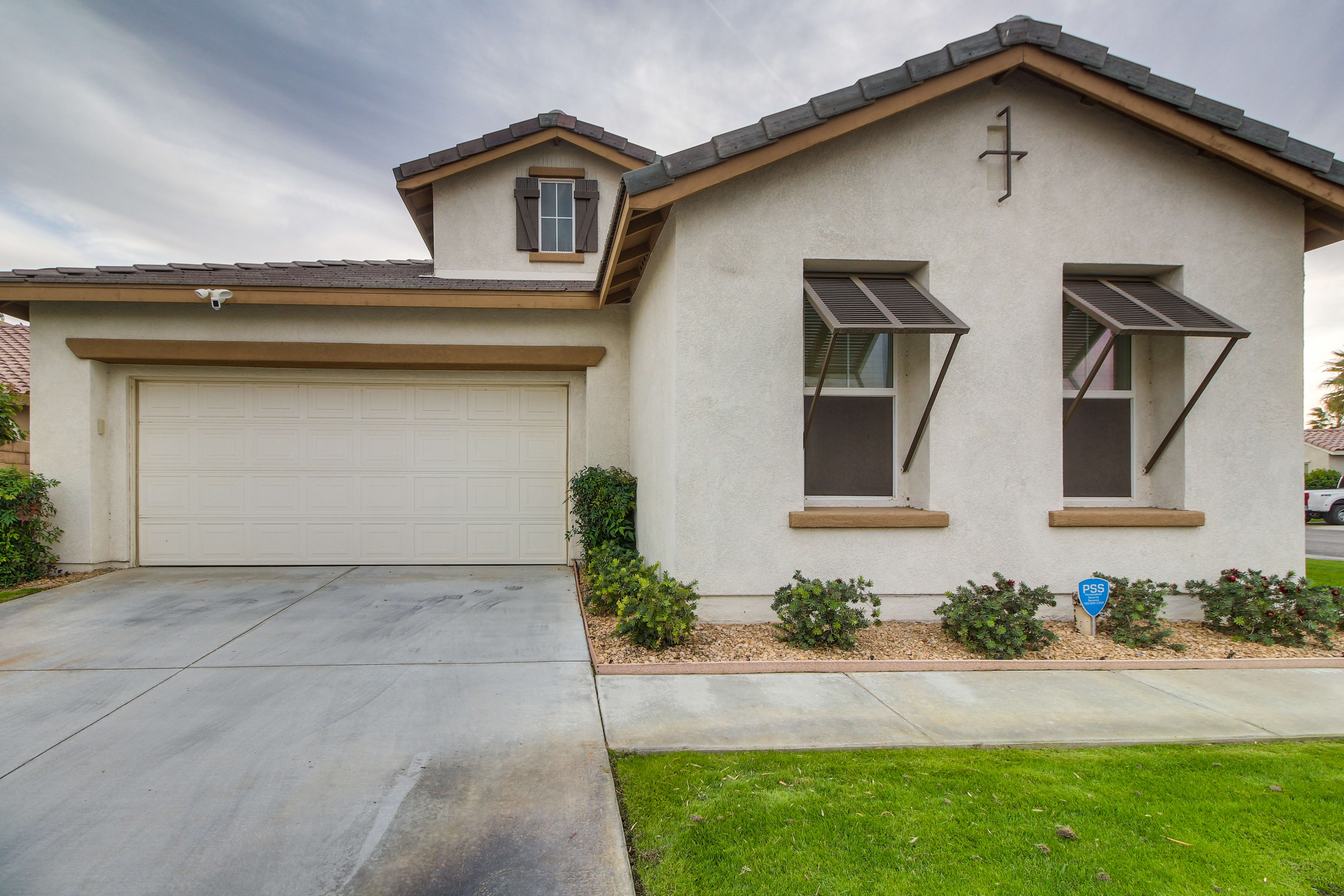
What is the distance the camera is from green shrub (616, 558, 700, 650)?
4.71 m

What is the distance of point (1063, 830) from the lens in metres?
2.52

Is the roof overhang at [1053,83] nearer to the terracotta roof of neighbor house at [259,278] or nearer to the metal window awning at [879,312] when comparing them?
the metal window awning at [879,312]

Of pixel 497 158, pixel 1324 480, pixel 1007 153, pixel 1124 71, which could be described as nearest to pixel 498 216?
pixel 497 158

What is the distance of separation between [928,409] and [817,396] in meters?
0.98

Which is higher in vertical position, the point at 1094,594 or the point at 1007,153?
the point at 1007,153

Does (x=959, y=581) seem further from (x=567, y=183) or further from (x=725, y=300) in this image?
(x=567, y=183)

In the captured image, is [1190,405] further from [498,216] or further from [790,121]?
[498,216]

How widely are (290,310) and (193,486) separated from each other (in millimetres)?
2679

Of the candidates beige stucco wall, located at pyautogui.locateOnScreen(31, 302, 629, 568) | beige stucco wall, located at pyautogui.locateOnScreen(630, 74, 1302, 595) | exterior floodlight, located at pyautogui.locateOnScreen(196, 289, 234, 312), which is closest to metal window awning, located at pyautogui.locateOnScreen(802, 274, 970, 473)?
beige stucco wall, located at pyautogui.locateOnScreen(630, 74, 1302, 595)

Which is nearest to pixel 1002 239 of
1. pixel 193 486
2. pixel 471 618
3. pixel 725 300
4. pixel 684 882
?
pixel 725 300

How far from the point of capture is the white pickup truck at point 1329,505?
20625mm

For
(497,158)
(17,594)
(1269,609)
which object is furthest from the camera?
(497,158)

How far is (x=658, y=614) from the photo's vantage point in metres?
4.70

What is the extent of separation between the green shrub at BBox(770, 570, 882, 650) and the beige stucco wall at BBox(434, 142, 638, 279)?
6.79m
